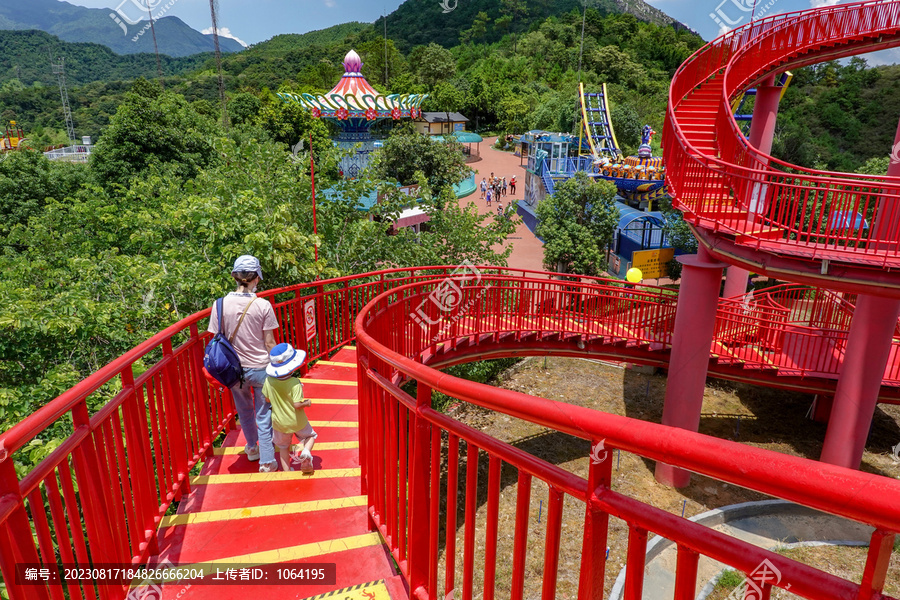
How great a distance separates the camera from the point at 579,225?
21.1 m

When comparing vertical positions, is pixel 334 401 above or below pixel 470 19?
below

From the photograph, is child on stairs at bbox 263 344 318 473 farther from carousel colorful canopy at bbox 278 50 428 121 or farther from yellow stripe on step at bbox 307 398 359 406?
carousel colorful canopy at bbox 278 50 428 121

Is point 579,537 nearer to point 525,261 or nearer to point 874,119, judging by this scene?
point 525,261

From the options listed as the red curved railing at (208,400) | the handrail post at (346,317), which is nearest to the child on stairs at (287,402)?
the red curved railing at (208,400)

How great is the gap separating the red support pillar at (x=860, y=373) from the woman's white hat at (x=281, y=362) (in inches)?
357

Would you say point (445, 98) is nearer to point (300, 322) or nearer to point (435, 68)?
point (435, 68)

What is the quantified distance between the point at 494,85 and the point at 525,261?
5036 centimetres

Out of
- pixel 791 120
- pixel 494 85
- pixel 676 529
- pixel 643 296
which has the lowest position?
pixel 643 296

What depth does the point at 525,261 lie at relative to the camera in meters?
26.8

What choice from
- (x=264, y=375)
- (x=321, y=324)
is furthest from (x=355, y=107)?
(x=264, y=375)

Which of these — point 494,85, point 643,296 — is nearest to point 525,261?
point 643,296

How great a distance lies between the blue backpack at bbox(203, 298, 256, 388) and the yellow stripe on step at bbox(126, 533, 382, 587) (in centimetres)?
129

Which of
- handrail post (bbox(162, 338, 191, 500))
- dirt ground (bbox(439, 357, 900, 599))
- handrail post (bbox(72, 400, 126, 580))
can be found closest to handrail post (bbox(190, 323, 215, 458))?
handrail post (bbox(162, 338, 191, 500))

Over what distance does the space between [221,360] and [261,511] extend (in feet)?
3.67
